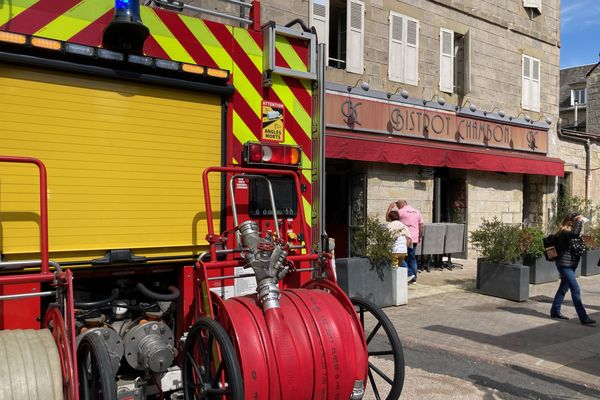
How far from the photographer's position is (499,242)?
872cm

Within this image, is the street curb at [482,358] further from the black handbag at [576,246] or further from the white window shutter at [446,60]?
the white window shutter at [446,60]

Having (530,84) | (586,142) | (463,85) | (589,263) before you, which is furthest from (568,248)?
(586,142)

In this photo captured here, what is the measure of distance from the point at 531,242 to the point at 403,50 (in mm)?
5399

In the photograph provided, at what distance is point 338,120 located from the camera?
10461 mm

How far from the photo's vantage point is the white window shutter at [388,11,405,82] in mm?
12109

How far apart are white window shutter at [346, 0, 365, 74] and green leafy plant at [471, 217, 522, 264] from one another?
4431 mm

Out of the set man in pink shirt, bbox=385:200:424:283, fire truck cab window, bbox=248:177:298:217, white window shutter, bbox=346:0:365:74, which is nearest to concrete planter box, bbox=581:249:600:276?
man in pink shirt, bbox=385:200:424:283

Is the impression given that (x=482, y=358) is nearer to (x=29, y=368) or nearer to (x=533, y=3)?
(x=29, y=368)

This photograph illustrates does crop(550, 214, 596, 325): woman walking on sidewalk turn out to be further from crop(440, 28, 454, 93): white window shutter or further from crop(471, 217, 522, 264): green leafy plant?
crop(440, 28, 454, 93): white window shutter

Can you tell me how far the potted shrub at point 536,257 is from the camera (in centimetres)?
925

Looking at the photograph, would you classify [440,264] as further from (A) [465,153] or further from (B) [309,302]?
(B) [309,302]

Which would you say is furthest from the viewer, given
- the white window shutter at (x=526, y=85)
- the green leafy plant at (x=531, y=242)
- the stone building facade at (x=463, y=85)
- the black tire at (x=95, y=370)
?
the white window shutter at (x=526, y=85)

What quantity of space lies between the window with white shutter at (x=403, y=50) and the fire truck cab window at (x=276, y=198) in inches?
352

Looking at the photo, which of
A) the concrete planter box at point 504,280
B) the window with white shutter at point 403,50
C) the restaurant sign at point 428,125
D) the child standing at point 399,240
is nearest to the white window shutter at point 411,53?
the window with white shutter at point 403,50
